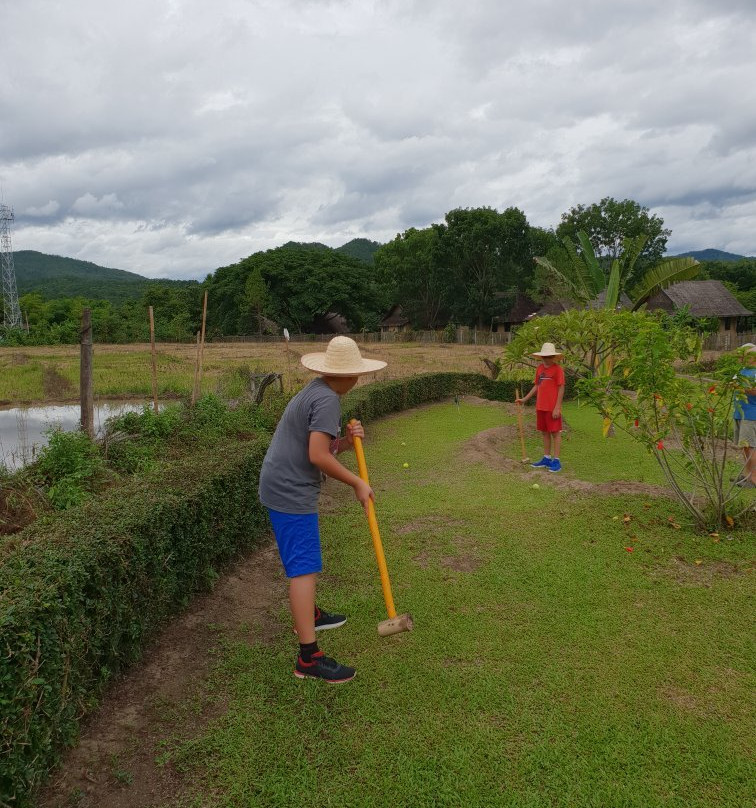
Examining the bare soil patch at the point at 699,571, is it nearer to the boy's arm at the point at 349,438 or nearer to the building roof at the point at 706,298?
the boy's arm at the point at 349,438

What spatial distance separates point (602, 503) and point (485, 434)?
408 centimetres

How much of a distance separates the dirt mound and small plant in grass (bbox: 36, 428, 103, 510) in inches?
202

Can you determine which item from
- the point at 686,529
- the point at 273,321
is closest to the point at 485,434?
the point at 686,529

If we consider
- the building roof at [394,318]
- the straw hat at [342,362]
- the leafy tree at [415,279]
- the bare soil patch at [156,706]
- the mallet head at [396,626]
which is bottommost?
the bare soil patch at [156,706]

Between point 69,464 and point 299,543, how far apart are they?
334cm

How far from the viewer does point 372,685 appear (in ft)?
10.9

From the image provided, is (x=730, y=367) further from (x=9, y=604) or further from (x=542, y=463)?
(x=9, y=604)

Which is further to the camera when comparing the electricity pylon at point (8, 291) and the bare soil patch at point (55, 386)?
the electricity pylon at point (8, 291)

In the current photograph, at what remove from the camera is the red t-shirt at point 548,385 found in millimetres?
7949

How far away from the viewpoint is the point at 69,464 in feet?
18.0

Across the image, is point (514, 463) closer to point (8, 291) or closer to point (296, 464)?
point (296, 464)

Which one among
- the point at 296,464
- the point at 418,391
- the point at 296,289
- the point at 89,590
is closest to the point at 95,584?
the point at 89,590

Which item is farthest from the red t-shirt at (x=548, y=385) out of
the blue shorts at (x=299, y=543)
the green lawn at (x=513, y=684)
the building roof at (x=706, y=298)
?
the building roof at (x=706, y=298)

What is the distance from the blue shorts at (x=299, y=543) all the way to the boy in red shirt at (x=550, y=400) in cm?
530
